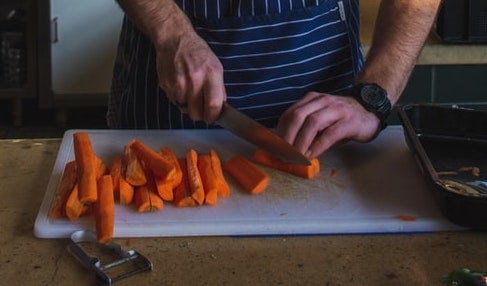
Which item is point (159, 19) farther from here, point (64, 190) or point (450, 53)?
point (450, 53)

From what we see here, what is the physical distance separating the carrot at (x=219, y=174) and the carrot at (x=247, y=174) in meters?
0.02

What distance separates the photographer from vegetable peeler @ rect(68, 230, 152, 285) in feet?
2.92

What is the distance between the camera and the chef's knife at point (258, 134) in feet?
3.68

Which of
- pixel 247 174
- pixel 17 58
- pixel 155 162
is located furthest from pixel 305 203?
pixel 17 58

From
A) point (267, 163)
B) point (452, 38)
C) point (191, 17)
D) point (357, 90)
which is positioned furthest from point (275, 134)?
point (452, 38)

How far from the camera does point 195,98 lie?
115 cm

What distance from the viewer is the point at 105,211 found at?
38.9 inches

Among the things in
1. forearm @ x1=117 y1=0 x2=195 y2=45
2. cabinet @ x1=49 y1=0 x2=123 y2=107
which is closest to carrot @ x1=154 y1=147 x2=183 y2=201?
forearm @ x1=117 y1=0 x2=195 y2=45

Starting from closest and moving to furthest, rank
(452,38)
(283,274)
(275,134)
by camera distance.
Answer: (283,274)
(275,134)
(452,38)

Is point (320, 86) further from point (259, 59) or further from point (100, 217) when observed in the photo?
point (100, 217)

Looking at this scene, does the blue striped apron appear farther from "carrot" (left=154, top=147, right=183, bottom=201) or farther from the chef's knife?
"carrot" (left=154, top=147, right=183, bottom=201)

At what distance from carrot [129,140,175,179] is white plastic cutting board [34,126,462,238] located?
0.04 meters

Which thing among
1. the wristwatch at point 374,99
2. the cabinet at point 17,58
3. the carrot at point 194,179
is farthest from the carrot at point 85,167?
the cabinet at point 17,58

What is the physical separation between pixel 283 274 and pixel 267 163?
30cm
